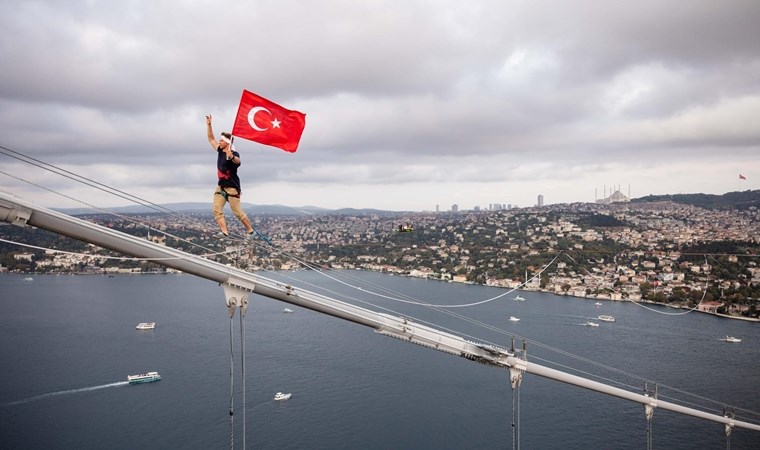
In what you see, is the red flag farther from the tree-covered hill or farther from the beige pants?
the tree-covered hill

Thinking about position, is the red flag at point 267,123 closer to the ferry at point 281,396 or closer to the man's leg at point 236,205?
the man's leg at point 236,205

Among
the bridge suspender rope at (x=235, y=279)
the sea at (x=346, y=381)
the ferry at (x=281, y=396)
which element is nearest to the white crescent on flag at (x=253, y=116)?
the bridge suspender rope at (x=235, y=279)

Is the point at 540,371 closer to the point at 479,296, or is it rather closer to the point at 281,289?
the point at 281,289

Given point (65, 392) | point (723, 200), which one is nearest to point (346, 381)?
point (65, 392)

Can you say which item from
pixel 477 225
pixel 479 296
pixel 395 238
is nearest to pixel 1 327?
pixel 479 296

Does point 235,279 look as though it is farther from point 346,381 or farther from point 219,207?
point 346,381

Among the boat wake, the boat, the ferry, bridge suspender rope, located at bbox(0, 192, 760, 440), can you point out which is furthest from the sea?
bridge suspender rope, located at bbox(0, 192, 760, 440)
